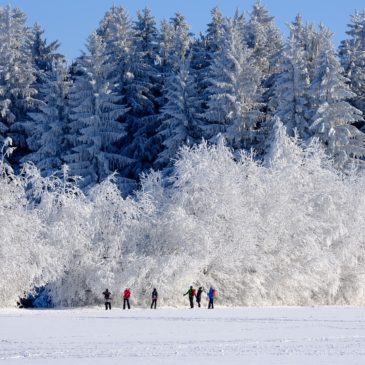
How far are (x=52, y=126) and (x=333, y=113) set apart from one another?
1936cm

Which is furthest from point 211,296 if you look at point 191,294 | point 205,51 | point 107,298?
point 205,51

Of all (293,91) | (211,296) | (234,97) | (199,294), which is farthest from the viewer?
(234,97)

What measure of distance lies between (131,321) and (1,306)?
33.5ft

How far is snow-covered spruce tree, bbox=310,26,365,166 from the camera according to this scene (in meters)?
51.4

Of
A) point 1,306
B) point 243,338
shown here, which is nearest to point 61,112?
point 1,306

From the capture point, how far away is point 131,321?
27.6m

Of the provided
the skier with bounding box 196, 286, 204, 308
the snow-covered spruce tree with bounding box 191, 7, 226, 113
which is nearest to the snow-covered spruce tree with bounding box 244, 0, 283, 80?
the snow-covered spruce tree with bounding box 191, 7, 226, 113

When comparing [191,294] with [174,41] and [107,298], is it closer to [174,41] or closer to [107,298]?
[107,298]

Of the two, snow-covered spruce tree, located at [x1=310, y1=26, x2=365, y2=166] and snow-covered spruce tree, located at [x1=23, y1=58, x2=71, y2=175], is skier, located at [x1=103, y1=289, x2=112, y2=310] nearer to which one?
snow-covered spruce tree, located at [x1=23, y1=58, x2=71, y2=175]

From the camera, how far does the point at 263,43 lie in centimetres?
6431

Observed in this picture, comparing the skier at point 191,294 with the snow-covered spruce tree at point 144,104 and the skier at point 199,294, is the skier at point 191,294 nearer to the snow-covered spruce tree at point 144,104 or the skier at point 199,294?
the skier at point 199,294

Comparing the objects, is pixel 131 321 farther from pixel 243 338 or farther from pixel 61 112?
pixel 61 112

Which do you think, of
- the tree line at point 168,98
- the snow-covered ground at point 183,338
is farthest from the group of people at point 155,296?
the tree line at point 168,98

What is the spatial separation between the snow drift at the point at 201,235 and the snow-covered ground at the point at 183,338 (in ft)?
17.3
